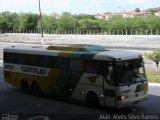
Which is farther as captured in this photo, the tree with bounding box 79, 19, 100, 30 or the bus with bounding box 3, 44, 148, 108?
the tree with bounding box 79, 19, 100, 30

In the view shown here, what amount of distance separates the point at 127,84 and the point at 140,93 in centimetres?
92

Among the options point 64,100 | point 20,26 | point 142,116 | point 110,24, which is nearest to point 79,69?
point 64,100

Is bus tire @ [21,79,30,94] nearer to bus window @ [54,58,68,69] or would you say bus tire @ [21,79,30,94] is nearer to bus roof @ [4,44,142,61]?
bus roof @ [4,44,142,61]

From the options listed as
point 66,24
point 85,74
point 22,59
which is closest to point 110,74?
point 85,74

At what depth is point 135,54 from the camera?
52.2 ft

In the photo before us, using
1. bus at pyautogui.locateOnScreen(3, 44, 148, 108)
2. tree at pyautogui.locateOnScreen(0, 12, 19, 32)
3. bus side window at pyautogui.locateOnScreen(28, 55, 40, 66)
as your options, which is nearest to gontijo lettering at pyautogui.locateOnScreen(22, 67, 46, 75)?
bus at pyautogui.locateOnScreen(3, 44, 148, 108)

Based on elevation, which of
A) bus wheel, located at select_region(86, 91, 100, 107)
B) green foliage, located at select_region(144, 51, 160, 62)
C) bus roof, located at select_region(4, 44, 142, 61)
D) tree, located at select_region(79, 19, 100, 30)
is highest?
tree, located at select_region(79, 19, 100, 30)

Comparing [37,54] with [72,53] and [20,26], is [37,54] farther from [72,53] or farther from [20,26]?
[20,26]

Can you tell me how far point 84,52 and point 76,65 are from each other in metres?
0.70

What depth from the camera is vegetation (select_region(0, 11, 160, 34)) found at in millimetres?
108562

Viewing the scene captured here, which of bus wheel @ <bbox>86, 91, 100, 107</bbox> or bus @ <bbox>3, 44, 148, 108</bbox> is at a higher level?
bus @ <bbox>3, 44, 148, 108</bbox>

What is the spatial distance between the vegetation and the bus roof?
259 ft

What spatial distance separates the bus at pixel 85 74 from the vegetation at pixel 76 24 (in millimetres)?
78984

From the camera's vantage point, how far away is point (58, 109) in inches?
655
